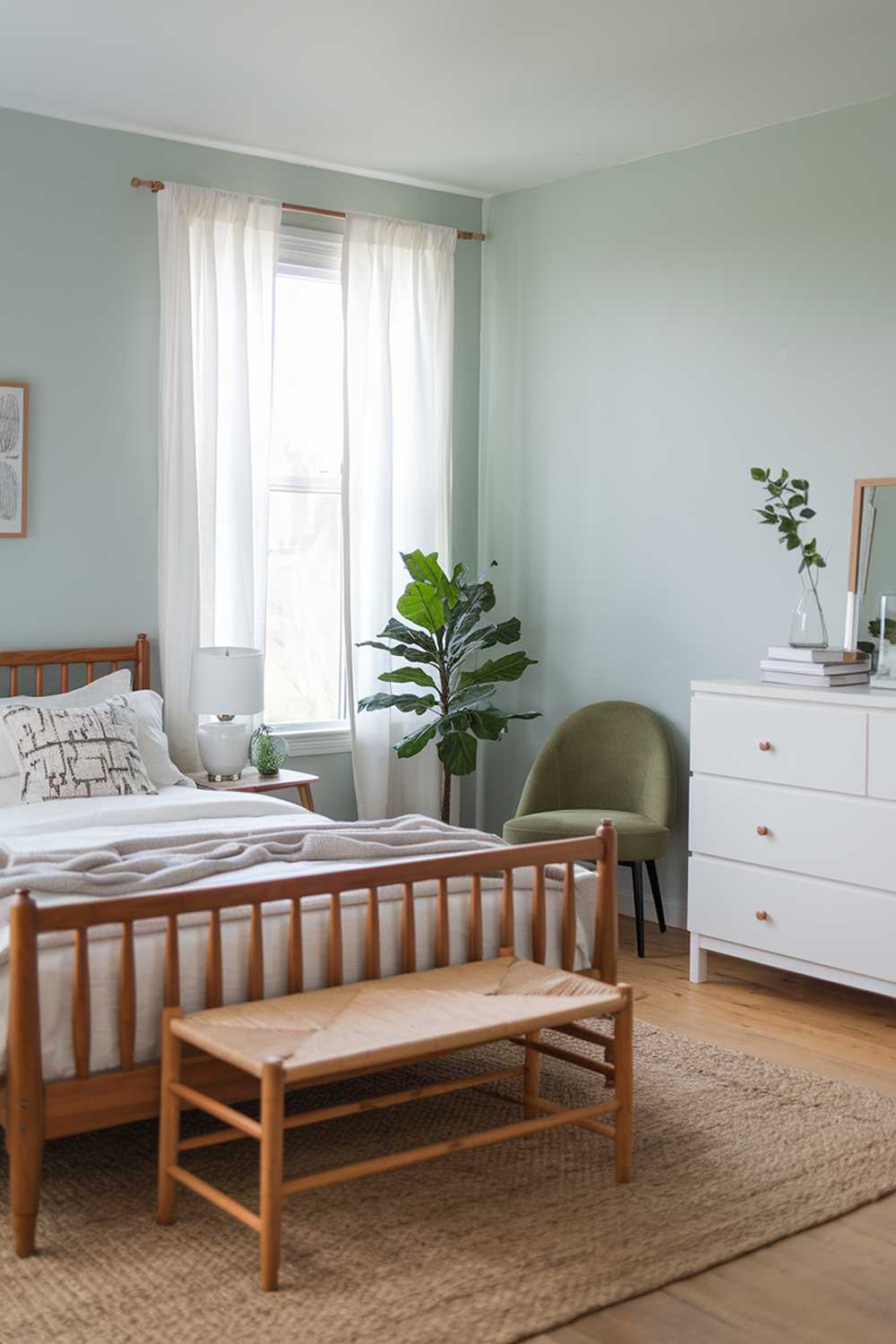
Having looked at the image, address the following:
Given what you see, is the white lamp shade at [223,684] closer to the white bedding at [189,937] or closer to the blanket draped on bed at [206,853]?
the white bedding at [189,937]

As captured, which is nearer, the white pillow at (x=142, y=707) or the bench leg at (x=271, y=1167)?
the bench leg at (x=271, y=1167)

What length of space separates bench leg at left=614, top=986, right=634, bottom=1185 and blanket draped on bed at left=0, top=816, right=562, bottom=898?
58 cm

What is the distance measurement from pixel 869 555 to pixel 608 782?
130cm

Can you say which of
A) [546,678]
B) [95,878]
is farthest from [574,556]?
[95,878]

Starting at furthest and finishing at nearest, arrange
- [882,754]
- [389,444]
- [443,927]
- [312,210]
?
[389,444], [312,210], [882,754], [443,927]

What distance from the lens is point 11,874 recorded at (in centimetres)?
313

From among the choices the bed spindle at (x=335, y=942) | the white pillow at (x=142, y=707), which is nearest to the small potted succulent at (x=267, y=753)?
the white pillow at (x=142, y=707)

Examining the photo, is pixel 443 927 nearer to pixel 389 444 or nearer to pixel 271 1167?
pixel 271 1167

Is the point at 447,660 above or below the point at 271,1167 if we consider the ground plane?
above

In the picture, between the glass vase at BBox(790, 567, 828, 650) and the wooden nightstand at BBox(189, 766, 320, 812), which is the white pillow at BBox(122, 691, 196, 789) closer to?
the wooden nightstand at BBox(189, 766, 320, 812)

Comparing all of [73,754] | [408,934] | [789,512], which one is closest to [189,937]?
[408,934]

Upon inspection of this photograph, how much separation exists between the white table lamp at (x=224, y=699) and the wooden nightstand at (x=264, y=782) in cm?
5

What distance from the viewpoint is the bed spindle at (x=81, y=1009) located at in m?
2.69

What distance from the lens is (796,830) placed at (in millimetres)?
4258
